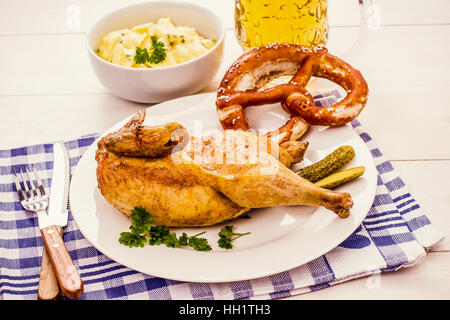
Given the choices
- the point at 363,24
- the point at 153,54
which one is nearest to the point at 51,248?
the point at 153,54

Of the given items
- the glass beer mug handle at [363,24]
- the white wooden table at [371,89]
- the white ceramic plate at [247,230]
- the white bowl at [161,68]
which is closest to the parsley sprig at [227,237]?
the white ceramic plate at [247,230]

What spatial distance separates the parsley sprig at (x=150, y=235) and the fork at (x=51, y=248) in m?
0.17

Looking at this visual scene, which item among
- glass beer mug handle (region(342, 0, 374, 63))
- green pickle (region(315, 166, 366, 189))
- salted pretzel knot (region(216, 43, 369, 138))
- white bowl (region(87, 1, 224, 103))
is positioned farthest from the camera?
glass beer mug handle (region(342, 0, 374, 63))

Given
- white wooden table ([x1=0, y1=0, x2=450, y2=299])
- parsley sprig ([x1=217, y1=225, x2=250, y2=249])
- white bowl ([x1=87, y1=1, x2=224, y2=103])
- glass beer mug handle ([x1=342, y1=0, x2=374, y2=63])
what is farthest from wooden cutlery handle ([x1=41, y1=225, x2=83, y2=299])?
glass beer mug handle ([x1=342, y1=0, x2=374, y2=63])

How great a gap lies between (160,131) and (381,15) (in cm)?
183

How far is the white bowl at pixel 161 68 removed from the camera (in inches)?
86.0

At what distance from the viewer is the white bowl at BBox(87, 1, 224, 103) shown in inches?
86.0

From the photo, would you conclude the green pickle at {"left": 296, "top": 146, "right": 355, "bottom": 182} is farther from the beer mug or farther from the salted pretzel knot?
the beer mug

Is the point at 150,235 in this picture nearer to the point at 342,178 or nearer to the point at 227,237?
the point at 227,237

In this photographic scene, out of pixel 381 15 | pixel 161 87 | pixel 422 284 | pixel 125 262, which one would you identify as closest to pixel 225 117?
pixel 161 87

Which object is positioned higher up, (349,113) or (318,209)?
(349,113)

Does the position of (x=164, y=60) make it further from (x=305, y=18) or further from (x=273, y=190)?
(x=273, y=190)

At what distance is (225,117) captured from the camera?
1996 mm

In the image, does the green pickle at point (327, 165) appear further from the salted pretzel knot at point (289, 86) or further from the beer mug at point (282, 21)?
the beer mug at point (282, 21)
